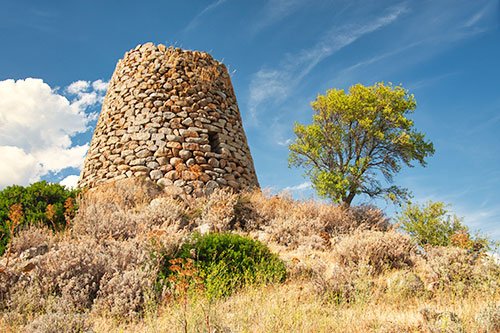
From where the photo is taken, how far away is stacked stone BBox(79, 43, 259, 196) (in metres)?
11.7

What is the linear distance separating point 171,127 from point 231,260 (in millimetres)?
6784

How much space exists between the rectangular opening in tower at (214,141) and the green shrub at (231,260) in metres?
5.83

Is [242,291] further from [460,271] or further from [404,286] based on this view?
[460,271]

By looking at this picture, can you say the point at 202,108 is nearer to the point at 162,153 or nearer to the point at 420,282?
the point at 162,153

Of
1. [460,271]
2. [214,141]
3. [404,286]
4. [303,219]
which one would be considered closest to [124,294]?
[404,286]

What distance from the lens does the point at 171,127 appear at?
1228 cm

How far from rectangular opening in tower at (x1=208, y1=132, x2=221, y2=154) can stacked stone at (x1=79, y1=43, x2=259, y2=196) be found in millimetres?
33

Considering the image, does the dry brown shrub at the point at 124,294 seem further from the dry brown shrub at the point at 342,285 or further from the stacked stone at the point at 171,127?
the stacked stone at the point at 171,127

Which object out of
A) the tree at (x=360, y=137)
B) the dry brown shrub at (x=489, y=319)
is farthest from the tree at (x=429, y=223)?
the dry brown shrub at (x=489, y=319)

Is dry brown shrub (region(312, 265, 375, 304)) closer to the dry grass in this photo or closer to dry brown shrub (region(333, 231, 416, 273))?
the dry grass

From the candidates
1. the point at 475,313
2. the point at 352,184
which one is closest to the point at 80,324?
the point at 475,313

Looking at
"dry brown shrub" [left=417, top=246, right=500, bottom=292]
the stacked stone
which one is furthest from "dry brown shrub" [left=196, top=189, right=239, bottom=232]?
"dry brown shrub" [left=417, top=246, right=500, bottom=292]

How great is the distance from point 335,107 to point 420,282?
565 inches

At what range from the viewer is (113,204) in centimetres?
980
